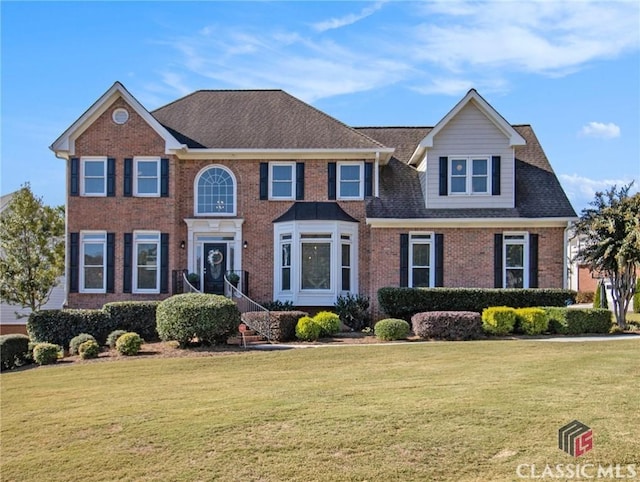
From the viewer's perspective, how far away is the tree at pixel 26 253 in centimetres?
2381

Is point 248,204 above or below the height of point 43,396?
above

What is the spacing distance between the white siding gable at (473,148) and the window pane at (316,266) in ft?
13.6

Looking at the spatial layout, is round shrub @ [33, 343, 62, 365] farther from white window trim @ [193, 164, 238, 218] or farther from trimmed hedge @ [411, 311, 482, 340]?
trimmed hedge @ [411, 311, 482, 340]

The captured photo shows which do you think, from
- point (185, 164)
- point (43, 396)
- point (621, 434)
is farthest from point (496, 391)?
point (185, 164)

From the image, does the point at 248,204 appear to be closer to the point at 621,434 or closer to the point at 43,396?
the point at 43,396

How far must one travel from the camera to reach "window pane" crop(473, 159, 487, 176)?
73.1 feet

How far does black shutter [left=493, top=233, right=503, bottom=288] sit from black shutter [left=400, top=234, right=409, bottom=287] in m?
3.01

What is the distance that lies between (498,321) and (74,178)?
49.6 feet

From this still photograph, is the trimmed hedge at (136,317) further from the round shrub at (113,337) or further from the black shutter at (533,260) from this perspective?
the black shutter at (533,260)

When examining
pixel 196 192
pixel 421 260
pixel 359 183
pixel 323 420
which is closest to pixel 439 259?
pixel 421 260

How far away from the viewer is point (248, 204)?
899 inches

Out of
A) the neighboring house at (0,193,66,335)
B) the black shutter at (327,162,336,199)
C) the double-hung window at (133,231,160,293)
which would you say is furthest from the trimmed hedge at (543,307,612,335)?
the neighboring house at (0,193,66,335)

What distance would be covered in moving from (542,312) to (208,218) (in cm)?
1176

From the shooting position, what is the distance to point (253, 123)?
24156 mm
